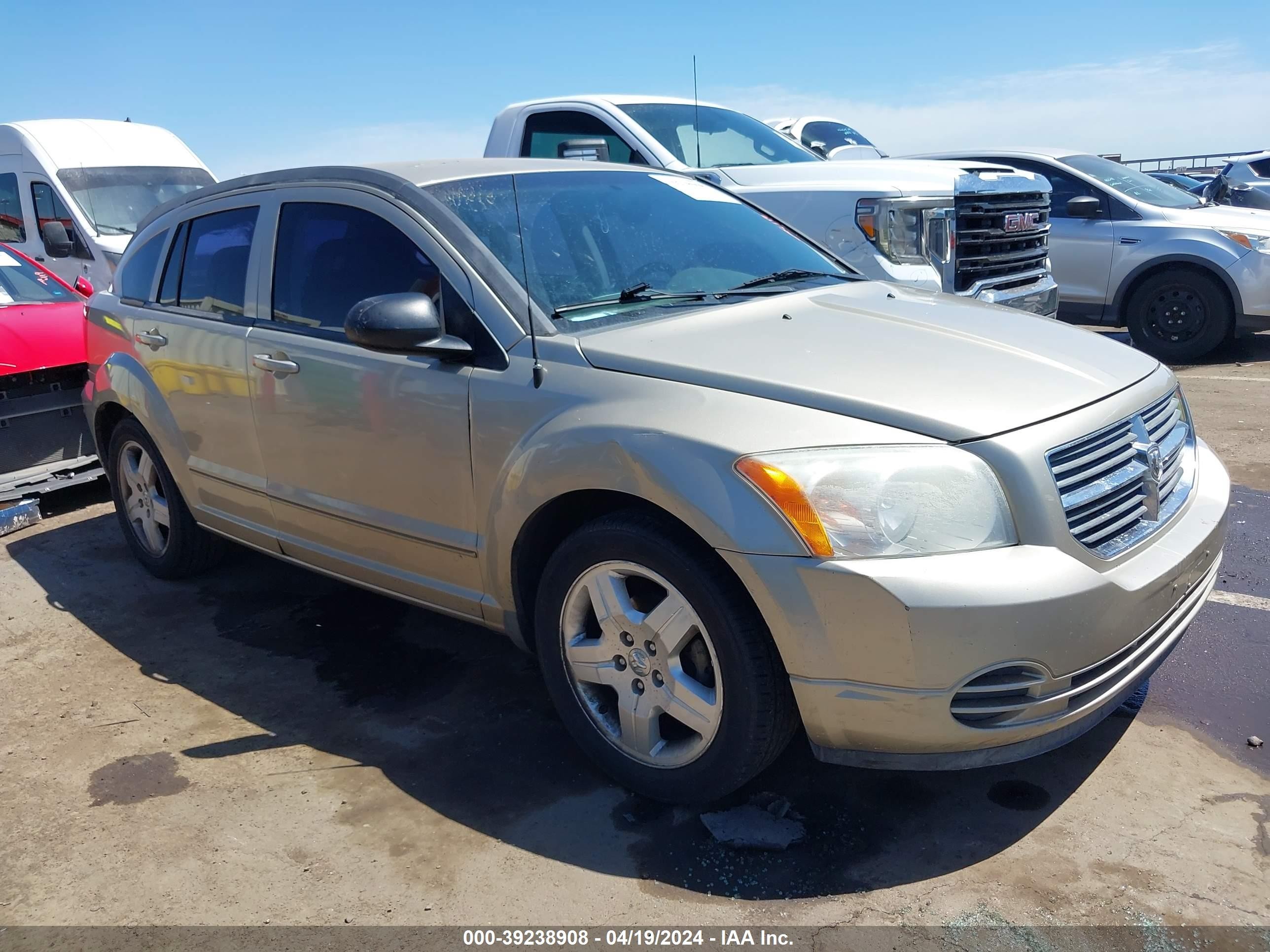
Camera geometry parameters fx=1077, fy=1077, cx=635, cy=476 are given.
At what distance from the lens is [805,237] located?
4367 millimetres

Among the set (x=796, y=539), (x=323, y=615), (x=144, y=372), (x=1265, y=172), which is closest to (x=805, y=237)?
(x=796, y=539)

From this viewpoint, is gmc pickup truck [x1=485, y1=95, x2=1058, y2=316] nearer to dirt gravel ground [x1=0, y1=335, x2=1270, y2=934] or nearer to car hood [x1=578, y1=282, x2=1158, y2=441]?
car hood [x1=578, y1=282, x2=1158, y2=441]

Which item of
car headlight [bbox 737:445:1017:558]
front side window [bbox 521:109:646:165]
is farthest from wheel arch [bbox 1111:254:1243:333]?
car headlight [bbox 737:445:1017:558]

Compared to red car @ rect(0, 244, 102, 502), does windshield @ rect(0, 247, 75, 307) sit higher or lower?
higher

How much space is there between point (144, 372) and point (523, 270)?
2219mm

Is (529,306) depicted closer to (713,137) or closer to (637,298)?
(637,298)

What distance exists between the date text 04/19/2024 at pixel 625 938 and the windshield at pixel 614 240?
1679 millimetres

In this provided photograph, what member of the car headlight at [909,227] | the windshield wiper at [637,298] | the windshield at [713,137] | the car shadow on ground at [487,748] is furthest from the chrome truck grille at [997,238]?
the car shadow on ground at [487,748]

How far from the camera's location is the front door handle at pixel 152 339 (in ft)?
14.9

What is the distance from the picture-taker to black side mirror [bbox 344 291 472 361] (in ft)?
10.3

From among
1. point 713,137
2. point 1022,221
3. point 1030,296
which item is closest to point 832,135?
point 713,137

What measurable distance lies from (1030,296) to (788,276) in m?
3.80

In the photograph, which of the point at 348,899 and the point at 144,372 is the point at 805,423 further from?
the point at 144,372

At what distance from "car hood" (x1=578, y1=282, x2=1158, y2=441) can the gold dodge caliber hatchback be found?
1cm
